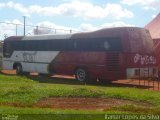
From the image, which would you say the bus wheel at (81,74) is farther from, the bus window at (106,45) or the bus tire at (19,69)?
the bus tire at (19,69)

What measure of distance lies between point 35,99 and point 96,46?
8782 mm

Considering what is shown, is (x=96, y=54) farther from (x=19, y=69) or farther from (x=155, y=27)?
(x=19, y=69)

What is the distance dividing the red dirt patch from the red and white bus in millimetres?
6922

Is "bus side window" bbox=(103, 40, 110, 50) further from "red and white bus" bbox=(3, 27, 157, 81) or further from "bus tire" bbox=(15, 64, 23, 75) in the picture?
"bus tire" bbox=(15, 64, 23, 75)

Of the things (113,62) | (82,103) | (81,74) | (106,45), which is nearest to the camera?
(82,103)

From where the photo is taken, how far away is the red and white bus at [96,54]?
2122 cm

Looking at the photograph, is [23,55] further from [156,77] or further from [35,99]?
[35,99]

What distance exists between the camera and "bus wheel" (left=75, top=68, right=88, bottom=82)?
23.4 metres

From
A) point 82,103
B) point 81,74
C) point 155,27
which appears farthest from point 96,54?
point 82,103

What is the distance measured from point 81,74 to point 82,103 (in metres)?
9.92

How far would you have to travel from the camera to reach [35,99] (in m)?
14.4

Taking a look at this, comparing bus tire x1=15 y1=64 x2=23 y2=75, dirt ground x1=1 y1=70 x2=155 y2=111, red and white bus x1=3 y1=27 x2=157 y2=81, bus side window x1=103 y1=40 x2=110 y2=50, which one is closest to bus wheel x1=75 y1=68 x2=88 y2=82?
red and white bus x1=3 y1=27 x2=157 y2=81

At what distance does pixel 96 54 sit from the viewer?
22.4 m

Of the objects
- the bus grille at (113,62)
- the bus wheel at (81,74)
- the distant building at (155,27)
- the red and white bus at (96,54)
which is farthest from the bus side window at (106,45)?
the distant building at (155,27)
